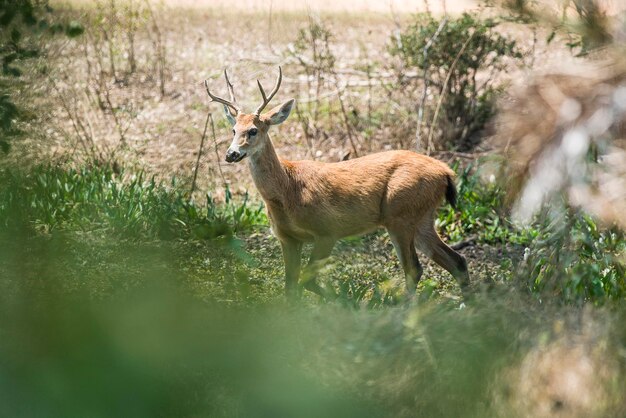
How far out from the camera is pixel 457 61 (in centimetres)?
1129

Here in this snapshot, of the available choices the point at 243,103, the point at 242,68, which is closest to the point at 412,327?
the point at 243,103

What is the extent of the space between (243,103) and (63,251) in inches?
348

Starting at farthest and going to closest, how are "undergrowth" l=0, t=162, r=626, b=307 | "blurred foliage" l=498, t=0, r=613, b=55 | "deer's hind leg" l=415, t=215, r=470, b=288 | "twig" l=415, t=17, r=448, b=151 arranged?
"twig" l=415, t=17, r=448, b=151 → "deer's hind leg" l=415, t=215, r=470, b=288 → "undergrowth" l=0, t=162, r=626, b=307 → "blurred foliage" l=498, t=0, r=613, b=55

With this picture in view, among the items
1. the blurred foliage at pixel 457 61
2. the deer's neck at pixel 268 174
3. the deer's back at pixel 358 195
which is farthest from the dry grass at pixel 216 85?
the deer's back at pixel 358 195

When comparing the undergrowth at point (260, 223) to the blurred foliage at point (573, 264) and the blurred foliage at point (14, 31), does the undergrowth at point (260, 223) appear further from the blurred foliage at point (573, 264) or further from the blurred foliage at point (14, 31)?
the blurred foliage at point (14, 31)

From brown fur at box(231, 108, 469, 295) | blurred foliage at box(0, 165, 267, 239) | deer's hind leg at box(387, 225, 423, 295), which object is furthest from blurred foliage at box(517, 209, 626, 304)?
blurred foliage at box(0, 165, 267, 239)

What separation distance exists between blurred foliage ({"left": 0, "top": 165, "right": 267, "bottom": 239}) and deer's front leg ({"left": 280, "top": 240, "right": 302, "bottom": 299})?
0.50 m

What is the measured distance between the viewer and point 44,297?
3.71 m

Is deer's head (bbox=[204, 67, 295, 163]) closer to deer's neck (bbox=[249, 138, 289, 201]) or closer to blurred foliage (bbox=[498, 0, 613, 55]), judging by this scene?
deer's neck (bbox=[249, 138, 289, 201])

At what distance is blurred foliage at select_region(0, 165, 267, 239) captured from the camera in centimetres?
768

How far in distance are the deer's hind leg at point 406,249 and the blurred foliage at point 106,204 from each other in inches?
52.9

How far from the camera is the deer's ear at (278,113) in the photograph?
8352 mm

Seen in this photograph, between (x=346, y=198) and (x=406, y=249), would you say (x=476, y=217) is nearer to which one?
(x=406, y=249)

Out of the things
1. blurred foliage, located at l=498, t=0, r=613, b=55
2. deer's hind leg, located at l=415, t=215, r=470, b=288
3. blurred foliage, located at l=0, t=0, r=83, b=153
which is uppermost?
blurred foliage, located at l=498, t=0, r=613, b=55
